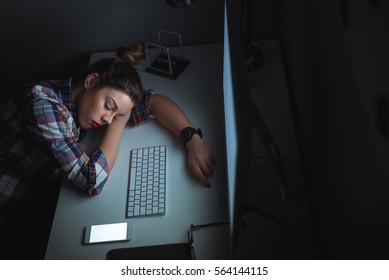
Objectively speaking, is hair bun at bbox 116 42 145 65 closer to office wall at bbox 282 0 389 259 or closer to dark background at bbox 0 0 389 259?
dark background at bbox 0 0 389 259

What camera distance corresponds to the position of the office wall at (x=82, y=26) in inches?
57.9

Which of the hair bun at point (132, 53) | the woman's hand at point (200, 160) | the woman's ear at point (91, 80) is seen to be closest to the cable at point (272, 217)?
the woman's hand at point (200, 160)

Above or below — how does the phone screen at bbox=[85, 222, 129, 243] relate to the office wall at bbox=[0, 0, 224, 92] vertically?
below

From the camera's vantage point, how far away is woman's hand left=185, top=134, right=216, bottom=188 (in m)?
1.12

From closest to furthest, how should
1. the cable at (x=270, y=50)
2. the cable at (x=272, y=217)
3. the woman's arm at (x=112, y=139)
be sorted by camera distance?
1. the cable at (x=272, y=217)
2. the woman's arm at (x=112, y=139)
3. the cable at (x=270, y=50)

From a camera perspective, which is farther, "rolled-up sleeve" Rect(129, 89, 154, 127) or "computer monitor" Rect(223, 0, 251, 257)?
"rolled-up sleeve" Rect(129, 89, 154, 127)

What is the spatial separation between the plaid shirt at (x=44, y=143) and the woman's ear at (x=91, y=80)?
0.06 meters

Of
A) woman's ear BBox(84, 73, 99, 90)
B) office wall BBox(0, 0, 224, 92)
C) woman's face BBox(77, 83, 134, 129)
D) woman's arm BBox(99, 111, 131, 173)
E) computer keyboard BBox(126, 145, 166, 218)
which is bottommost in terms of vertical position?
computer keyboard BBox(126, 145, 166, 218)

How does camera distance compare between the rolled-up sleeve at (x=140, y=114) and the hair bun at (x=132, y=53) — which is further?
the hair bun at (x=132, y=53)

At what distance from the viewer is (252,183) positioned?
3.49 feet

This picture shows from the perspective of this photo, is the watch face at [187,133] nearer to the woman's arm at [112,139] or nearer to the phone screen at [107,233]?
the woman's arm at [112,139]

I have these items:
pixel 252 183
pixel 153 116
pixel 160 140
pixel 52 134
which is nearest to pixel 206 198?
pixel 252 183

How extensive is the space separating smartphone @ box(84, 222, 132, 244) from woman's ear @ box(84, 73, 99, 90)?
48 cm

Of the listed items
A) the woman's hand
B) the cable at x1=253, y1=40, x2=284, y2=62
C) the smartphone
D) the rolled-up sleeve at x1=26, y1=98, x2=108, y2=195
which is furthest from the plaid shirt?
the cable at x1=253, y1=40, x2=284, y2=62
